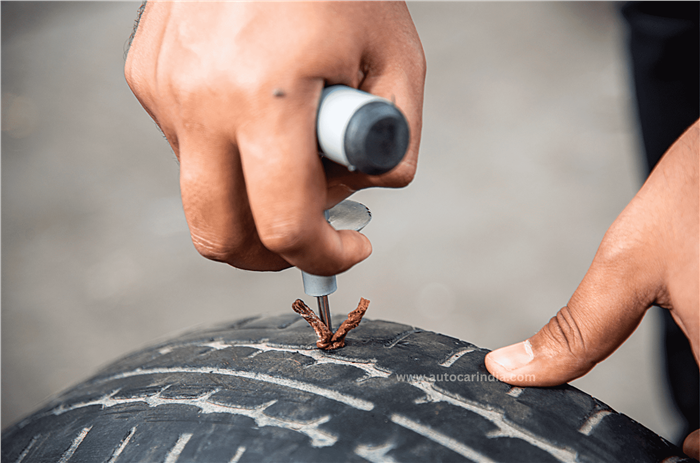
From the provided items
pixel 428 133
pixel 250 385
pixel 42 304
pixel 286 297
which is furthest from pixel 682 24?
pixel 42 304

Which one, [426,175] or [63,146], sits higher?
[63,146]

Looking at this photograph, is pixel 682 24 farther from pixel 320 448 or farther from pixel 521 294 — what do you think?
pixel 320 448

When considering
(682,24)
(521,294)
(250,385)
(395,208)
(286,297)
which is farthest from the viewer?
(395,208)

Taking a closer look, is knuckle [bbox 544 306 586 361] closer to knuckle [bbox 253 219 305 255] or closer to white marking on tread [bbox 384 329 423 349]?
white marking on tread [bbox 384 329 423 349]

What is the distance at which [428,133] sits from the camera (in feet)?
9.93

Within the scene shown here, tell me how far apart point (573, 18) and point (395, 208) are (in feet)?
9.08

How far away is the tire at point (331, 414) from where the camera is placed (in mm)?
493

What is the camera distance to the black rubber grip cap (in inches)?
15.7

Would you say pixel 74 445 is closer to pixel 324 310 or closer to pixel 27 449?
pixel 27 449

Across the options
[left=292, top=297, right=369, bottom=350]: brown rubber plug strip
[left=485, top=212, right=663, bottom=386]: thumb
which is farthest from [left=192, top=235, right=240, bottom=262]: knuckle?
[left=485, top=212, right=663, bottom=386]: thumb

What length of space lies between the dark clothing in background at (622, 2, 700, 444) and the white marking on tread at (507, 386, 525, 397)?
2.96 feet

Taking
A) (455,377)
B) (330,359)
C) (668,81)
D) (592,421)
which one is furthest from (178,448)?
(668,81)

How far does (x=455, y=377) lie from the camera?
1.95ft

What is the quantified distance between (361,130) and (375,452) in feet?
0.99
